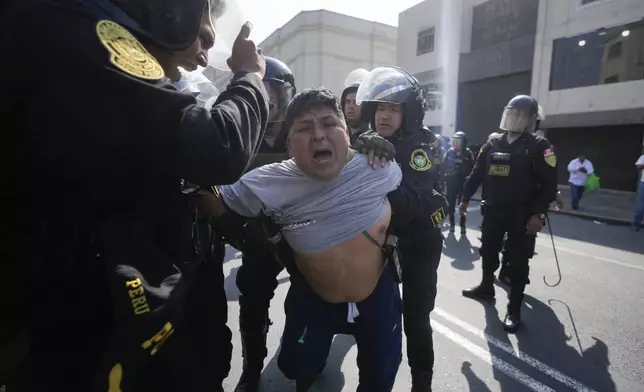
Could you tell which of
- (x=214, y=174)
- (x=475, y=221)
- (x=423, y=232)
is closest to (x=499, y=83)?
(x=475, y=221)

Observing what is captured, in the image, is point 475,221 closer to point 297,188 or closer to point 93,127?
point 297,188

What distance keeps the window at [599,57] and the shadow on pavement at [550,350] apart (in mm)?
13233

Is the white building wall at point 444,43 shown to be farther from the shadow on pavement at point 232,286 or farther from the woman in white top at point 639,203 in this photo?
the shadow on pavement at point 232,286

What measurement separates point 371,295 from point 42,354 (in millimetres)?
1252

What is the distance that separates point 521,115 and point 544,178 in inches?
24.4

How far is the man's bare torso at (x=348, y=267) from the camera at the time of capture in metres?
1.64

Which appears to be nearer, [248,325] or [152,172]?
[152,172]

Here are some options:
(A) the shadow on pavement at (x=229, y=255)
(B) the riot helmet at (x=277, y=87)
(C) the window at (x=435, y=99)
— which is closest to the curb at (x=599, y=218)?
(A) the shadow on pavement at (x=229, y=255)

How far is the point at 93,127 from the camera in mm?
776

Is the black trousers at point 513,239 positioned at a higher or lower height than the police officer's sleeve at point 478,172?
lower

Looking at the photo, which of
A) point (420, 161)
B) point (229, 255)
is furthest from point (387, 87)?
point (229, 255)

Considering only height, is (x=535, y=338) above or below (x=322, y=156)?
below

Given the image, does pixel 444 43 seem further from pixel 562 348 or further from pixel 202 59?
pixel 202 59

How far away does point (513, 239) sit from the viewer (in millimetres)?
3404
